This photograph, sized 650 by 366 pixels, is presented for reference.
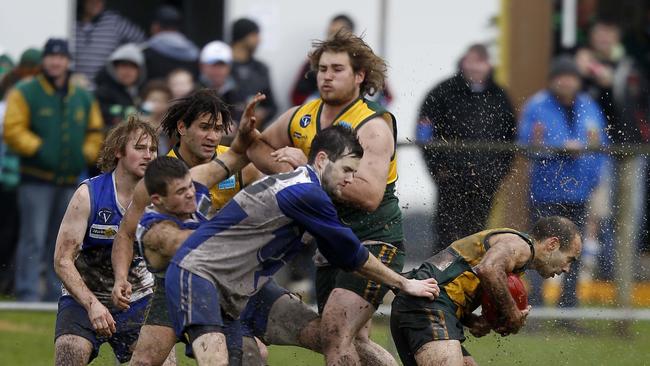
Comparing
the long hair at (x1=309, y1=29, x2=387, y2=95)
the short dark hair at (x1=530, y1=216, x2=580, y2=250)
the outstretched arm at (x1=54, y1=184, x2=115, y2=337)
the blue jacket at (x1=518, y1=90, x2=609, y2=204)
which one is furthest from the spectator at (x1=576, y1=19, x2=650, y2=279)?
the outstretched arm at (x1=54, y1=184, x2=115, y2=337)

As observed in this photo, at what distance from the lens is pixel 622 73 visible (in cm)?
1474

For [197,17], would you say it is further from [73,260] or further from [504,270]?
[504,270]

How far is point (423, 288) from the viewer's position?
843 cm

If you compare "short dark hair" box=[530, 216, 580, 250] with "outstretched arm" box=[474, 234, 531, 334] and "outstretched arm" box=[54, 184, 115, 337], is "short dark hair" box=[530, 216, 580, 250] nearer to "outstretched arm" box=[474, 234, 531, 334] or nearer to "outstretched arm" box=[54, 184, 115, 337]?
"outstretched arm" box=[474, 234, 531, 334]

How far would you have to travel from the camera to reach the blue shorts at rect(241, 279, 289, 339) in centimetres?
909

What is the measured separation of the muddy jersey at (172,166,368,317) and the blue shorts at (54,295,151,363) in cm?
118

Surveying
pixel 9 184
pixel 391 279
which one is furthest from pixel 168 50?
pixel 391 279

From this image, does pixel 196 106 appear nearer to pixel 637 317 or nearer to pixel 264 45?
pixel 637 317

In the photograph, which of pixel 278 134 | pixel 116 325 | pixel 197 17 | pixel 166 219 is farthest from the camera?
pixel 197 17

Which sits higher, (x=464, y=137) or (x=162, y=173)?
(x=162, y=173)

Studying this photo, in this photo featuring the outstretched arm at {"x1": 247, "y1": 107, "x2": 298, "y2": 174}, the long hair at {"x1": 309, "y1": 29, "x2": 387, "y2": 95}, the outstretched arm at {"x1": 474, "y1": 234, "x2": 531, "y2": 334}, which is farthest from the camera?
the long hair at {"x1": 309, "y1": 29, "x2": 387, "y2": 95}

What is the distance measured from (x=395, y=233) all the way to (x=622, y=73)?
19.8 feet

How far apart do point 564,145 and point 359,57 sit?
3056 millimetres

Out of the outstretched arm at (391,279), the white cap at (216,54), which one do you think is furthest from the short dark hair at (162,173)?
the white cap at (216,54)
